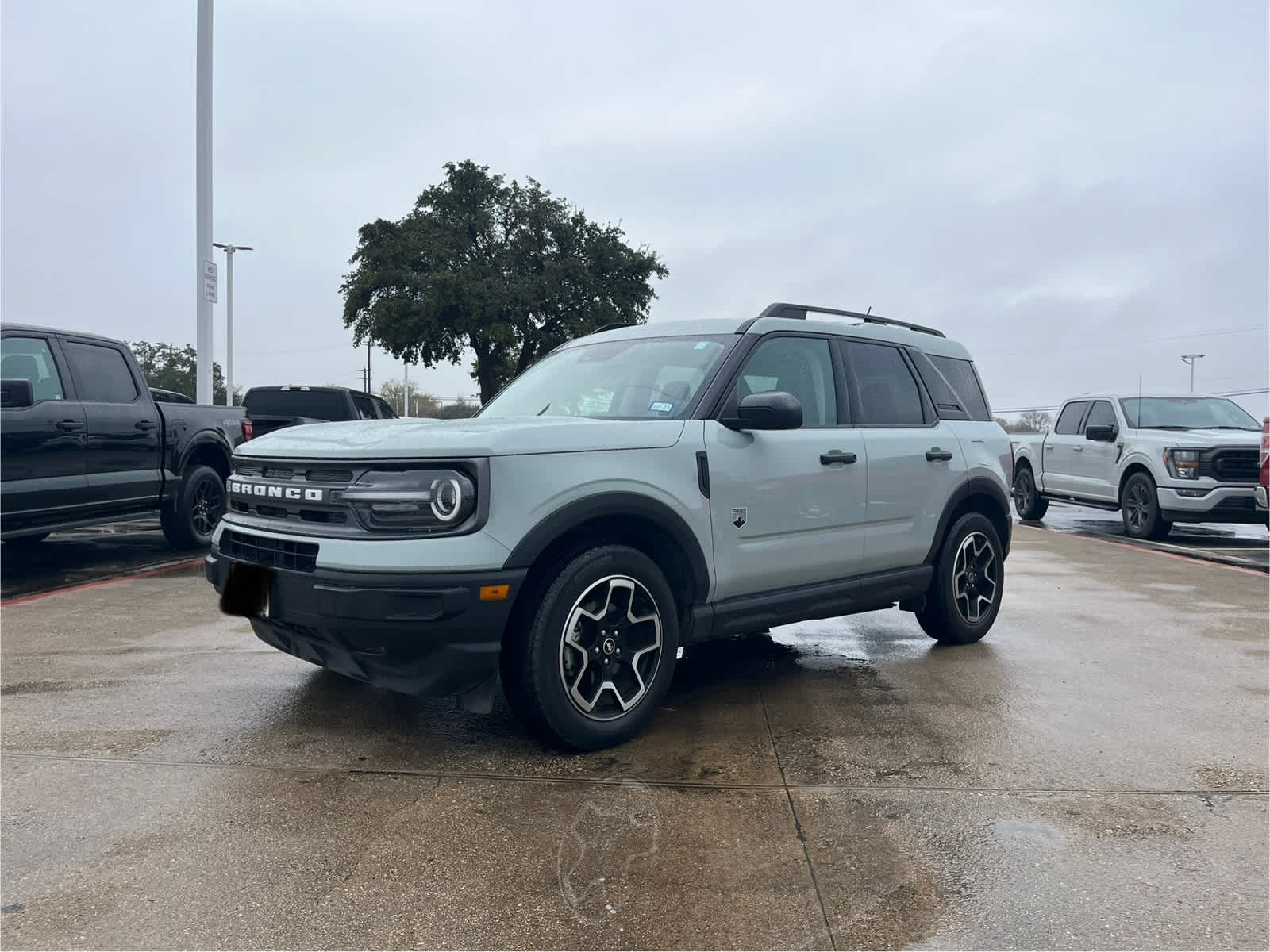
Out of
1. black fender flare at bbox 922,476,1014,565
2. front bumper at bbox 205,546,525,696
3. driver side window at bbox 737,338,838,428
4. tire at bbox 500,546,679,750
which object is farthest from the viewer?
black fender flare at bbox 922,476,1014,565

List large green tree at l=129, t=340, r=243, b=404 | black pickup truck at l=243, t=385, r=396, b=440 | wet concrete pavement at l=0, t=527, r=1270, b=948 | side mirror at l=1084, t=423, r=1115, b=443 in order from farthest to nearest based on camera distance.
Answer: large green tree at l=129, t=340, r=243, b=404 → black pickup truck at l=243, t=385, r=396, b=440 → side mirror at l=1084, t=423, r=1115, b=443 → wet concrete pavement at l=0, t=527, r=1270, b=948

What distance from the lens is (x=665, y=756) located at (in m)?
3.70

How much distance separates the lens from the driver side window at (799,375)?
4.48 m

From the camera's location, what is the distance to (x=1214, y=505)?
10.9 metres

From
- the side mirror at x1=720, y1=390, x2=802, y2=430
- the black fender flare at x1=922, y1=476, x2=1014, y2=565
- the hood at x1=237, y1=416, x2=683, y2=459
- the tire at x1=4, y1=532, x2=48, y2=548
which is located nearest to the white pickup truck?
the black fender flare at x1=922, y1=476, x2=1014, y2=565

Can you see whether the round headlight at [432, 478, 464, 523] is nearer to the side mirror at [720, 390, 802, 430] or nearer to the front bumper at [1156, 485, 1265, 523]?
the side mirror at [720, 390, 802, 430]

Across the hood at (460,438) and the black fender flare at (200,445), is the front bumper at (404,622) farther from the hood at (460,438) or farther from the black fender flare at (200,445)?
the black fender flare at (200,445)

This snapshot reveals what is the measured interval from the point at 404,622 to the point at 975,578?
3764mm

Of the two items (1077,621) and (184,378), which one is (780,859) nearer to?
(1077,621)

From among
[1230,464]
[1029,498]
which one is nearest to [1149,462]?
[1230,464]

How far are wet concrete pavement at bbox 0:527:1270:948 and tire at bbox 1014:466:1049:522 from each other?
31.2 feet

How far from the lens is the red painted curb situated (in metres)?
6.53

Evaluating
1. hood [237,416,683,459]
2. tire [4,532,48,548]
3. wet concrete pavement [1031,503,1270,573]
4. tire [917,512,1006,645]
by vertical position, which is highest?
hood [237,416,683,459]

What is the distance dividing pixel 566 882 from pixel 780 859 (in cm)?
66
